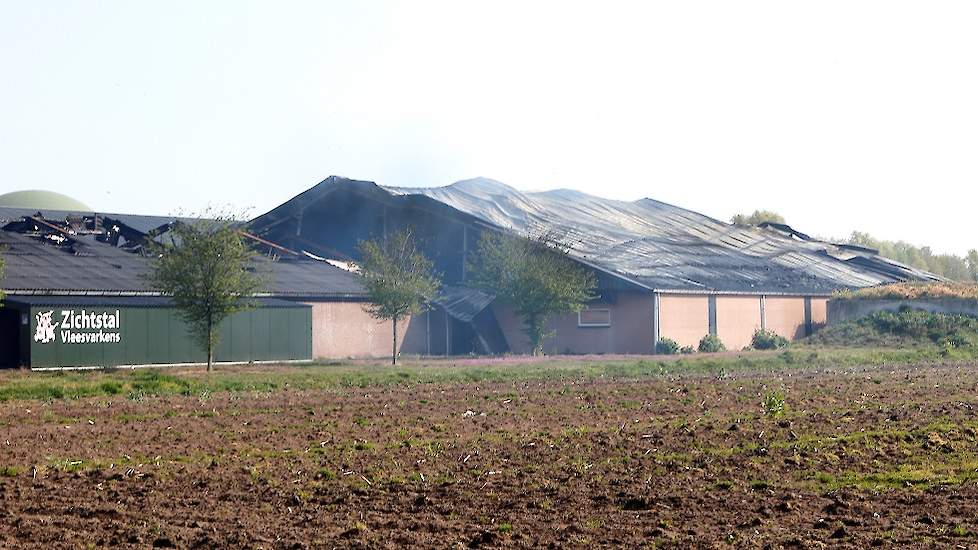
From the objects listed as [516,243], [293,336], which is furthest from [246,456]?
[516,243]

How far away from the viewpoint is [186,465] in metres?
17.9

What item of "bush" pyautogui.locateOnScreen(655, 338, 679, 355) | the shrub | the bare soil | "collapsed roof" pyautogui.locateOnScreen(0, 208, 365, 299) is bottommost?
the bare soil

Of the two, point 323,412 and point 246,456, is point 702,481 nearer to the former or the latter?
point 246,456

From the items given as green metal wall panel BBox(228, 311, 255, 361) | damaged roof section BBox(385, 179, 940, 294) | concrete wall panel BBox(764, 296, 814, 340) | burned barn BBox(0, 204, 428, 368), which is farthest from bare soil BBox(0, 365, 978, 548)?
concrete wall panel BBox(764, 296, 814, 340)

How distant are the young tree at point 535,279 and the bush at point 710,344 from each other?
5690 millimetres

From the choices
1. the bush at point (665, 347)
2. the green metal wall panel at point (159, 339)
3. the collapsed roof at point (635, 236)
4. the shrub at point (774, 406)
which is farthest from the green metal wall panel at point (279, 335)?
the shrub at point (774, 406)

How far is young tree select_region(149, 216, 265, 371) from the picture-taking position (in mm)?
41625

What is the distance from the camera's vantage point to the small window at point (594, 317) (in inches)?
2317

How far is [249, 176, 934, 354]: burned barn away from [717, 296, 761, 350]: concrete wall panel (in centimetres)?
6

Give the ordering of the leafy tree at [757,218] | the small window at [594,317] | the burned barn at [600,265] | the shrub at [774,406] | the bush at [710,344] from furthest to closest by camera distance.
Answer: the leafy tree at [757,218]
the small window at [594,317]
the burned barn at [600,265]
the bush at [710,344]
the shrub at [774,406]

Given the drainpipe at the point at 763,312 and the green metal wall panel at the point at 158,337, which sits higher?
the drainpipe at the point at 763,312

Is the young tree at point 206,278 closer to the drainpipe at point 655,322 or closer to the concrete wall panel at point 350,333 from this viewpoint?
the concrete wall panel at point 350,333

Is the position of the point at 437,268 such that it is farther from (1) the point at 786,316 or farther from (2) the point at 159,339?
(2) the point at 159,339

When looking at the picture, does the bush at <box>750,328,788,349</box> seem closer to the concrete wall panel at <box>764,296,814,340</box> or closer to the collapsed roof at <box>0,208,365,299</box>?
the concrete wall panel at <box>764,296,814,340</box>
